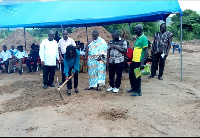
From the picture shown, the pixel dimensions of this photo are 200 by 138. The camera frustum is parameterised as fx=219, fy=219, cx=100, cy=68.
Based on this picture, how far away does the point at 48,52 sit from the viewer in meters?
6.12

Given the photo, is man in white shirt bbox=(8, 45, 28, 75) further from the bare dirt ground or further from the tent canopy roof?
the bare dirt ground

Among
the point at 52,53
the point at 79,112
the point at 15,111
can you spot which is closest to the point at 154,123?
the point at 79,112

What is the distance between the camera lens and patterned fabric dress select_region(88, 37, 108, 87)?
5.63 metres

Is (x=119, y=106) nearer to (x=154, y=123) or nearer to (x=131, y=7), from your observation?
(x=154, y=123)

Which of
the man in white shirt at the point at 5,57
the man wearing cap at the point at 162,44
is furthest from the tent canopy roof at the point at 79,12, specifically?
the man in white shirt at the point at 5,57

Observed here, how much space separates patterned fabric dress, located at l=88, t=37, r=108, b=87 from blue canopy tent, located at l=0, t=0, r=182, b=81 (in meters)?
1.33

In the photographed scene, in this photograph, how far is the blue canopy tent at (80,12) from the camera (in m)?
6.36

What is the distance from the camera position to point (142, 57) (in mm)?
4992

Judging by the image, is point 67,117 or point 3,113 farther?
point 3,113

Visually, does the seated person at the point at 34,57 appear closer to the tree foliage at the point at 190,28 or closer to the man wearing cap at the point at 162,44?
the man wearing cap at the point at 162,44

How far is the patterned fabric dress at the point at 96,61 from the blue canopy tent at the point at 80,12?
4.36ft

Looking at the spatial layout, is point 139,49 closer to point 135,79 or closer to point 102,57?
point 135,79

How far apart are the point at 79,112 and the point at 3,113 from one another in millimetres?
1643

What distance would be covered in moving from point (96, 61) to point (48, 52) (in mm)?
1436
